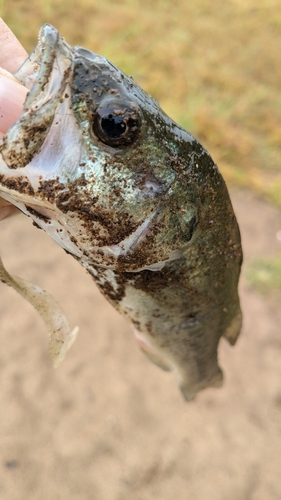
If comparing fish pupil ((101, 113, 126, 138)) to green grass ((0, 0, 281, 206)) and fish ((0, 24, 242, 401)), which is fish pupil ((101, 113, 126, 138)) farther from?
green grass ((0, 0, 281, 206))

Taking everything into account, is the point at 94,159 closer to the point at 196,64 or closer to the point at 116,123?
the point at 116,123

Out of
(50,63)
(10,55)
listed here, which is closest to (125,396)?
(10,55)

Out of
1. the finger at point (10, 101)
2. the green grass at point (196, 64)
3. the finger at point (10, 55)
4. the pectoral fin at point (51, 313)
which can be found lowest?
the pectoral fin at point (51, 313)

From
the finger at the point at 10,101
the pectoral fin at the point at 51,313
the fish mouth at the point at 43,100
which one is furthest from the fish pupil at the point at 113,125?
the pectoral fin at the point at 51,313

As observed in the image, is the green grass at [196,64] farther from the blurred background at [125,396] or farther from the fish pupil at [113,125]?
the fish pupil at [113,125]

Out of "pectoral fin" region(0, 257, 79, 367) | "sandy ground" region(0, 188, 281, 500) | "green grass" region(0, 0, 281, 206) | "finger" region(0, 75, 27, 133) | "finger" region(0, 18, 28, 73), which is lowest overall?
"sandy ground" region(0, 188, 281, 500)

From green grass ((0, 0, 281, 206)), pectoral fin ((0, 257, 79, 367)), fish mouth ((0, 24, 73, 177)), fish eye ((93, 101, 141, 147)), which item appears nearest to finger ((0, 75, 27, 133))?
fish mouth ((0, 24, 73, 177))

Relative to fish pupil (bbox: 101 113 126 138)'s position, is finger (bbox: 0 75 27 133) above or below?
below

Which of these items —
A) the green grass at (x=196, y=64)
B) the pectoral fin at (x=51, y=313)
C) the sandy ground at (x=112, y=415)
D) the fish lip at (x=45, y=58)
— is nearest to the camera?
the fish lip at (x=45, y=58)

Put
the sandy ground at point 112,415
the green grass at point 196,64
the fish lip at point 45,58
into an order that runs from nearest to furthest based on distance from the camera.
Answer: the fish lip at point 45,58, the sandy ground at point 112,415, the green grass at point 196,64
